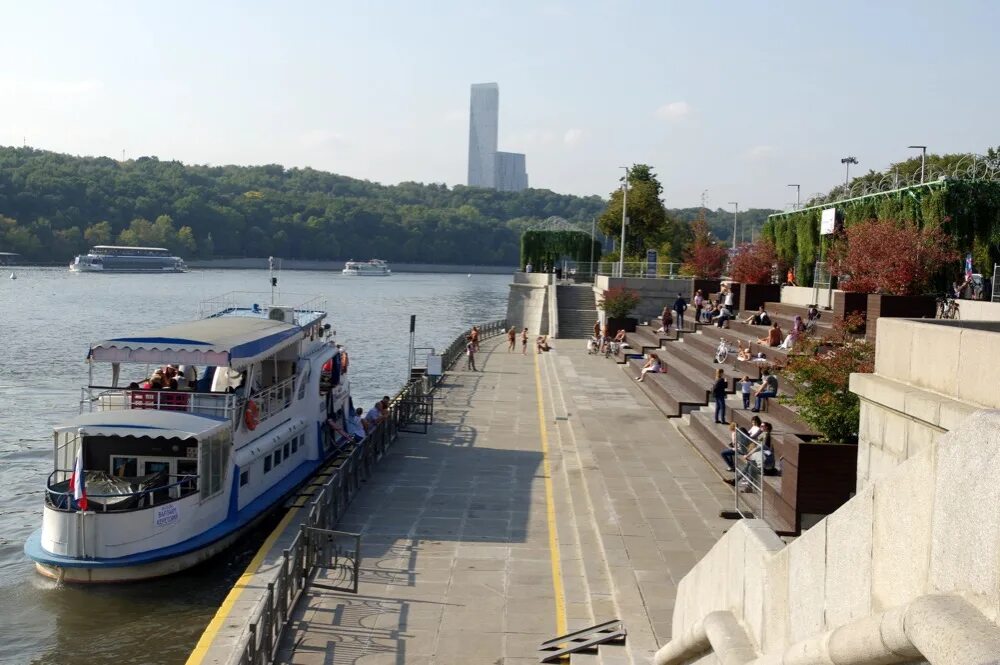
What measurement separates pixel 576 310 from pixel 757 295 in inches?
935

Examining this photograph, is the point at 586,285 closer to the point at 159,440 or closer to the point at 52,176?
the point at 159,440

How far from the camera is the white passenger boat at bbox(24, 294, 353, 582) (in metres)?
16.8

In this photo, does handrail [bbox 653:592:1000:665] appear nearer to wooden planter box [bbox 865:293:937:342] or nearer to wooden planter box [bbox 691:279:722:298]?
wooden planter box [bbox 865:293:937:342]

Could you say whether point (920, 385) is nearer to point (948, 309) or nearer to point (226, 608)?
point (226, 608)

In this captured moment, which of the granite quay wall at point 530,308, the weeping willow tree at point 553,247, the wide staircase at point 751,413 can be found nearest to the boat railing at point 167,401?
the wide staircase at point 751,413

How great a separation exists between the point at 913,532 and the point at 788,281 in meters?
36.7

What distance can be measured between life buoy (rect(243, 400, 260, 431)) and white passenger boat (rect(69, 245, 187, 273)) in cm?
15528

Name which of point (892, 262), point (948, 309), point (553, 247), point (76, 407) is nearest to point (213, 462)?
point (892, 262)

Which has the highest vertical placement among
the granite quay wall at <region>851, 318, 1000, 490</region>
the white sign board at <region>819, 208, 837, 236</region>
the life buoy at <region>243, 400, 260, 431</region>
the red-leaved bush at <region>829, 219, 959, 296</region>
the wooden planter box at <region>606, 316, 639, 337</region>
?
the white sign board at <region>819, 208, 837, 236</region>

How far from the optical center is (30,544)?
17.7 meters

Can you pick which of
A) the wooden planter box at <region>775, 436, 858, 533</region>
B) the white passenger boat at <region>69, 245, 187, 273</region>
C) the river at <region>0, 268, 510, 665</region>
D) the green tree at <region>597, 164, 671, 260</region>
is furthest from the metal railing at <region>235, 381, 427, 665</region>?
the white passenger boat at <region>69, 245, 187, 273</region>

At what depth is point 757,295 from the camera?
38.8 meters

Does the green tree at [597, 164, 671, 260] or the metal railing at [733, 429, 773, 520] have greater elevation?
the green tree at [597, 164, 671, 260]

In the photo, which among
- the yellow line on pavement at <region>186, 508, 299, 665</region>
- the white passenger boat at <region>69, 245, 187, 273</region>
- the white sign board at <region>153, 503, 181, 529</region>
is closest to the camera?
the yellow line on pavement at <region>186, 508, 299, 665</region>
